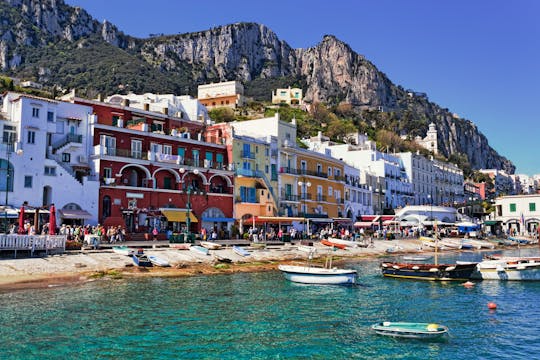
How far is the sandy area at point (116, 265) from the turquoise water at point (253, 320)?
84.9 inches

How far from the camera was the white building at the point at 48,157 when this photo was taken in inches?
1681

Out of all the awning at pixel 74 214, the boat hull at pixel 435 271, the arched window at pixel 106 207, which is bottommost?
the boat hull at pixel 435 271

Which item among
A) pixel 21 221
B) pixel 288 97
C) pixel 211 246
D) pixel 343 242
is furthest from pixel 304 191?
pixel 288 97

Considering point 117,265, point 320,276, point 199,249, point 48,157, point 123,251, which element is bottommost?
point 320,276

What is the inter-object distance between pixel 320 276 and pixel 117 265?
14074 millimetres

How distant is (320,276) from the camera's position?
3303cm

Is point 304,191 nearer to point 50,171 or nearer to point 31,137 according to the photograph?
point 50,171

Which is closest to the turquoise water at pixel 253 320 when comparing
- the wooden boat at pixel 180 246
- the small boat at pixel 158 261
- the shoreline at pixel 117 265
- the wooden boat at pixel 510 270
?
the shoreline at pixel 117 265

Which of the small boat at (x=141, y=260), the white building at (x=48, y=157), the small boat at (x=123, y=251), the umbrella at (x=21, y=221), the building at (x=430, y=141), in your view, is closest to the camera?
the umbrella at (x=21, y=221)

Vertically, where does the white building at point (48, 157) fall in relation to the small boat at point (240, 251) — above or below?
above

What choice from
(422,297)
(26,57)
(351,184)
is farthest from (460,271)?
(26,57)

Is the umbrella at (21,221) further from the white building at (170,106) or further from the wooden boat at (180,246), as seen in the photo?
the white building at (170,106)

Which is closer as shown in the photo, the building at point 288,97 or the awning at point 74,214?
the awning at point 74,214

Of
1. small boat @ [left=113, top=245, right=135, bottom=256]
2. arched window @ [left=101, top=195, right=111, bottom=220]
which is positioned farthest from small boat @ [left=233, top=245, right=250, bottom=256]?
arched window @ [left=101, top=195, right=111, bottom=220]
